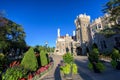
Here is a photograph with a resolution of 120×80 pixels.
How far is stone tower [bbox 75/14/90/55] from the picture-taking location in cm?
5657

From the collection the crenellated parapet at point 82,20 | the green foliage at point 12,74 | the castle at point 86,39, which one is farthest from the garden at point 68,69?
the crenellated parapet at point 82,20

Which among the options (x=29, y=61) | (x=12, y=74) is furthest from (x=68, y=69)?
(x=12, y=74)

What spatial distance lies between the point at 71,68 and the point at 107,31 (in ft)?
52.7

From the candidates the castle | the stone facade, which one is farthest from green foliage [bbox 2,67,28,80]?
the stone facade

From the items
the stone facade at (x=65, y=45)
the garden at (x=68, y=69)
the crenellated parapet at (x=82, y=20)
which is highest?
the crenellated parapet at (x=82, y=20)

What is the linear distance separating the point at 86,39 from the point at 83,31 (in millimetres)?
3406

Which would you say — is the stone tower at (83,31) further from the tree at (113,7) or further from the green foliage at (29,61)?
the green foliage at (29,61)

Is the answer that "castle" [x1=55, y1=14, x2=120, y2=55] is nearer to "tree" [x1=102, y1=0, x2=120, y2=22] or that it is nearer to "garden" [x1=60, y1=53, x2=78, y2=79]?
"tree" [x1=102, y1=0, x2=120, y2=22]

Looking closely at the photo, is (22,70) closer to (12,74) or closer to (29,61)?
(12,74)

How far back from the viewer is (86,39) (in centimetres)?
5825

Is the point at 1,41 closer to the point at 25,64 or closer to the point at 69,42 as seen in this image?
the point at 25,64

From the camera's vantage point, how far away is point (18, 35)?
154 ft

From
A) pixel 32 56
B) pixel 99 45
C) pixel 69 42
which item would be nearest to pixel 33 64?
pixel 32 56

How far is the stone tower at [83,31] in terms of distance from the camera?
5657 cm
